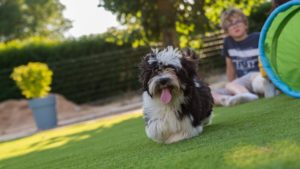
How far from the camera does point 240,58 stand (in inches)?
330

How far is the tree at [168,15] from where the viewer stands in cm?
1210

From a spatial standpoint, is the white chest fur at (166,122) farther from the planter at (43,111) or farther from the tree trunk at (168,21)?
the planter at (43,111)

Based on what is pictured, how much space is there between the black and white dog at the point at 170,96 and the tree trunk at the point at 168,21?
7502 millimetres

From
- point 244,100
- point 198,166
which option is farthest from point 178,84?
point 244,100

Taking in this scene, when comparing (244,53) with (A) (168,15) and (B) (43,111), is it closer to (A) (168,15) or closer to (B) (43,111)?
(A) (168,15)

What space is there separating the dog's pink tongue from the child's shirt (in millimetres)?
3925

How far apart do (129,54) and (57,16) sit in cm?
3026

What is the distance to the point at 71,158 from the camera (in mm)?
5293

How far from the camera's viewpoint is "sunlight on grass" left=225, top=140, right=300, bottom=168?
2783 millimetres

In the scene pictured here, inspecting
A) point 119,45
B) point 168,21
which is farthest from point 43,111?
point 119,45

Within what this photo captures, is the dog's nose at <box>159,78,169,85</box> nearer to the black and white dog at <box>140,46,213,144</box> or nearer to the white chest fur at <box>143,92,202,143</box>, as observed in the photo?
the black and white dog at <box>140,46,213,144</box>

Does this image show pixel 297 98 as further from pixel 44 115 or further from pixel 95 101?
pixel 95 101

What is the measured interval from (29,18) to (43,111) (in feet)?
94.7

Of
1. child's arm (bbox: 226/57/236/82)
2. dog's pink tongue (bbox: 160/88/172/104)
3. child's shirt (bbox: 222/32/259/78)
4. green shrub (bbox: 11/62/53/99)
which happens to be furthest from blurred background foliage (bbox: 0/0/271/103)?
dog's pink tongue (bbox: 160/88/172/104)
